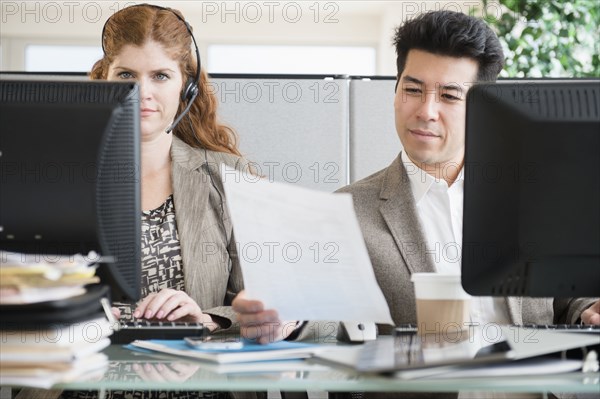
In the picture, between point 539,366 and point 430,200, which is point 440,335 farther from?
point 430,200

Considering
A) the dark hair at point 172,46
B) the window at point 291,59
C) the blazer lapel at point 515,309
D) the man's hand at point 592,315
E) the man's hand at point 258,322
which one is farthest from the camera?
the window at point 291,59

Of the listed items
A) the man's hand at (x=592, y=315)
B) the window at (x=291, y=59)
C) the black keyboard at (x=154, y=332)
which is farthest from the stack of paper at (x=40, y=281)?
the window at (x=291, y=59)

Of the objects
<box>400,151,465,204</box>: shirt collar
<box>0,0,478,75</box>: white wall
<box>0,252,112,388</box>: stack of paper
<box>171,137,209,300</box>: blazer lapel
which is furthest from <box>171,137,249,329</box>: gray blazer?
<box>0,0,478,75</box>: white wall

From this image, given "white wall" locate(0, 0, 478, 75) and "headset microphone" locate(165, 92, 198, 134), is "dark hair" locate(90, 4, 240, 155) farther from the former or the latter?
"white wall" locate(0, 0, 478, 75)

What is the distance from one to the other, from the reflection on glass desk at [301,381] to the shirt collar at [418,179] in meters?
0.74

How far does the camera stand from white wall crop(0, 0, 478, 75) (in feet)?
25.1

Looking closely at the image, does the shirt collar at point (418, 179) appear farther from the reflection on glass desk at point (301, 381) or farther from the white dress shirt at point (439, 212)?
the reflection on glass desk at point (301, 381)

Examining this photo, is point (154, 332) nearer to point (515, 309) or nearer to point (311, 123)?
point (515, 309)

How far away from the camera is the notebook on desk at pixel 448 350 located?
0.94 m

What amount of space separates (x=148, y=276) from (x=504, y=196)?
0.86 meters

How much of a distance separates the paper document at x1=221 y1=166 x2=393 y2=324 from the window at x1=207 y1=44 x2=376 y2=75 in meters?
7.02

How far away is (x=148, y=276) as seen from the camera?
5.66 feet

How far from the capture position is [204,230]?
5.87ft

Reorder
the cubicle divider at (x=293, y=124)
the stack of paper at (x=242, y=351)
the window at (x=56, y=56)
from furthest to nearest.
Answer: the window at (x=56, y=56) → the cubicle divider at (x=293, y=124) → the stack of paper at (x=242, y=351)
